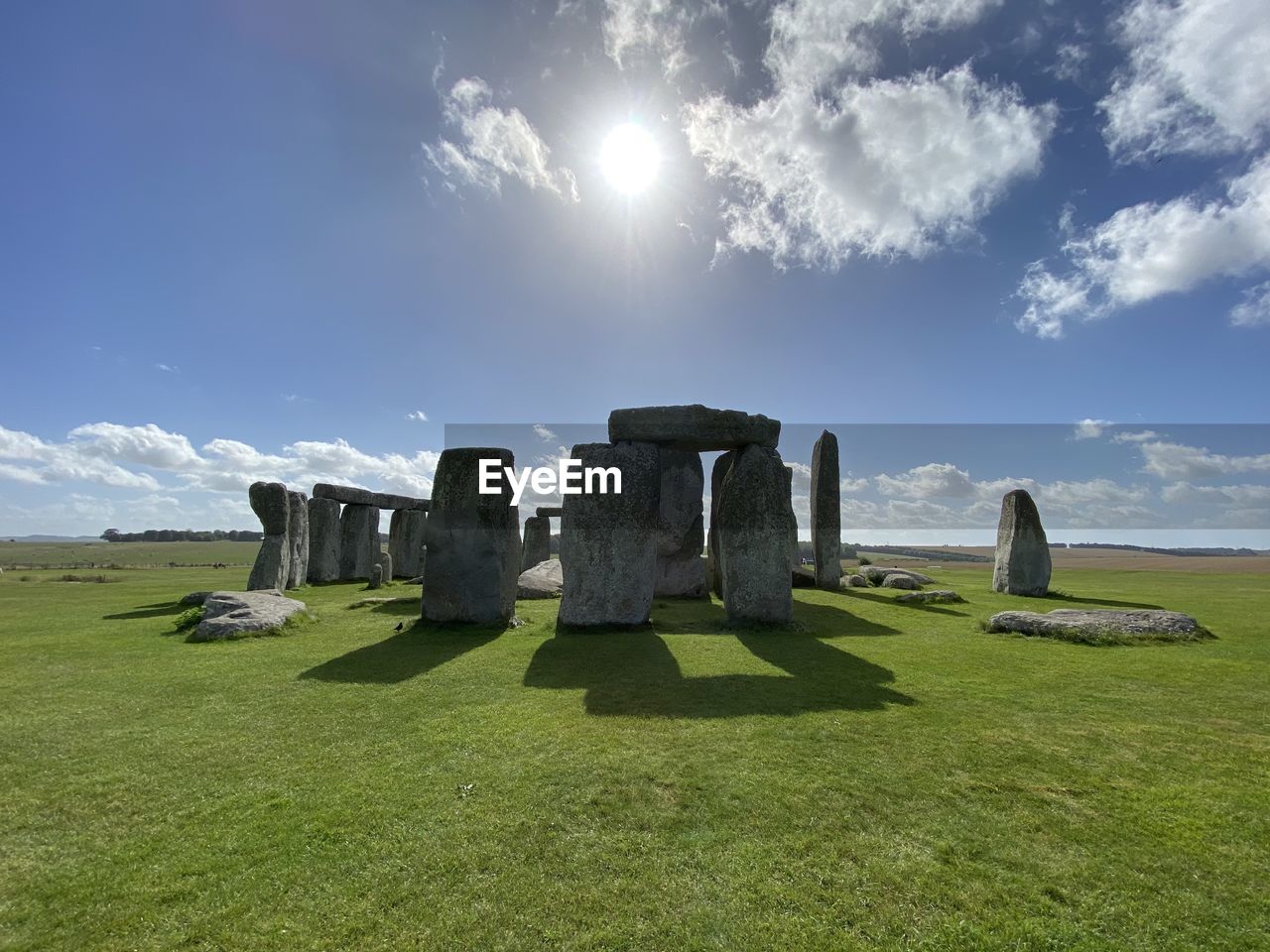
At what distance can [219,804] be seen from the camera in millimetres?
3562

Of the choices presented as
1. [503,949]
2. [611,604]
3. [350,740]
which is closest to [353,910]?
[503,949]

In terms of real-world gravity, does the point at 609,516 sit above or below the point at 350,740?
above

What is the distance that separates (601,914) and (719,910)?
0.52 meters

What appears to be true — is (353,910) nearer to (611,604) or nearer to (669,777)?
(669,777)

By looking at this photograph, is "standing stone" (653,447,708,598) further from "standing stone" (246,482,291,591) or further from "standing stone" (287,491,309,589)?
"standing stone" (287,491,309,589)

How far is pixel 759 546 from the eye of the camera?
10.1 metres

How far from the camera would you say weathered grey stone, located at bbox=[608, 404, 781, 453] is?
1069 centimetres

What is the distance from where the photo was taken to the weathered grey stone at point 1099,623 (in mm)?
8883

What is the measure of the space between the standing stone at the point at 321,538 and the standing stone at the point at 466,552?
40.0 feet

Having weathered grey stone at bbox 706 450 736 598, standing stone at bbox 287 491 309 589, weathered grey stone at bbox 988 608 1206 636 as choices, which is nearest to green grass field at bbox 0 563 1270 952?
weathered grey stone at bbox 988 608 1206 636

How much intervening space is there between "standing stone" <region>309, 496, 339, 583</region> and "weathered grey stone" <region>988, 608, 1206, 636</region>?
63.9 feet

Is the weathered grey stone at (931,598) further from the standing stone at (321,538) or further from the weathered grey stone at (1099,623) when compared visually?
the standing stone at (321,538)

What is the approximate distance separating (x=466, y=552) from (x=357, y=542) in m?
14.1

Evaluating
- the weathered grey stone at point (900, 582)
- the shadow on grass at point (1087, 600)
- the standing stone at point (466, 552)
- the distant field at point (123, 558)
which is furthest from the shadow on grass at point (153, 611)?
the distant field at point (123, 558)
